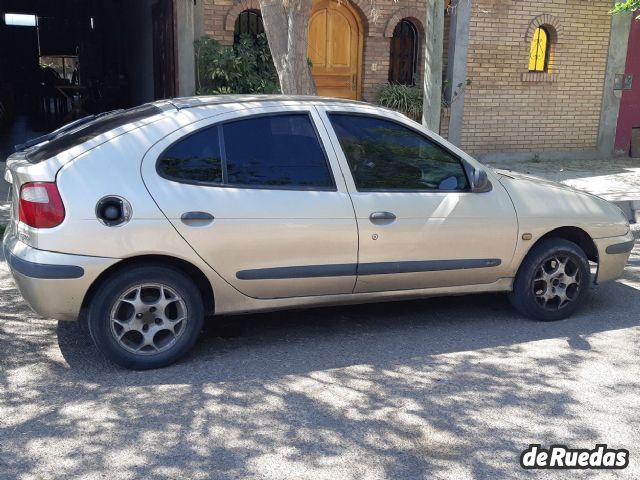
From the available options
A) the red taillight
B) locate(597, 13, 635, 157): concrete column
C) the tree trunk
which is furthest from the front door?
locate(597, 13, 635, 157): concrete column

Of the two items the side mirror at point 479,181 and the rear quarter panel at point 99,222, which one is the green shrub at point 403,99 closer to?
the side mirror at point 479,181

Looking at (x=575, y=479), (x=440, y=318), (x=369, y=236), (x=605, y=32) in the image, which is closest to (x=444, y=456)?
(x=575, y=479)

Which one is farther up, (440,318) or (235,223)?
(235,223)

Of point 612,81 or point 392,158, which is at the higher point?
point 612,81

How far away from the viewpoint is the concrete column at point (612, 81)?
13.9 m

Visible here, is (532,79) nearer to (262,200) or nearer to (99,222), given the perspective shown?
(262,200)

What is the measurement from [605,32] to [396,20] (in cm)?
443

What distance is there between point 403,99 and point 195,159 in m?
8.66

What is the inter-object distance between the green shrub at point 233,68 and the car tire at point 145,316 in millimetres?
7370

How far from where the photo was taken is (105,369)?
4.39m

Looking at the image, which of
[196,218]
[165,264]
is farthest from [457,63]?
[165,264]

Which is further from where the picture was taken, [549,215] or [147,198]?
[549,215]

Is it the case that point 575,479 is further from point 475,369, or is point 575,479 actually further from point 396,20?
point 396,20

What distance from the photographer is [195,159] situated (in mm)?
4457
